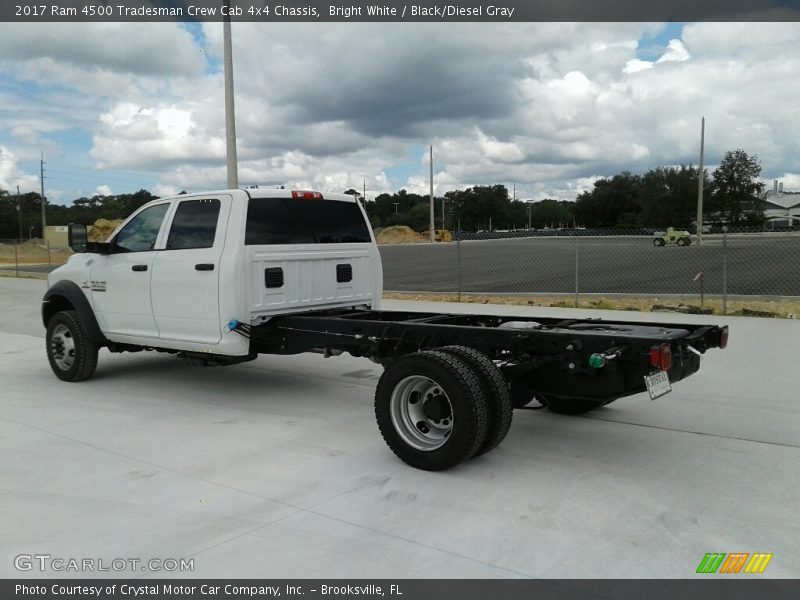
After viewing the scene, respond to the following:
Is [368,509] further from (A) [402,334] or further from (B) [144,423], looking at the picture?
(B) [144,423]

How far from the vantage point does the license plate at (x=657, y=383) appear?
4456 millimetres

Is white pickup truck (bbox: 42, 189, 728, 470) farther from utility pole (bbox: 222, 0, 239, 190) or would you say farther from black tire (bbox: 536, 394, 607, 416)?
utility pole (bbox: 222, 0, 239, 190)

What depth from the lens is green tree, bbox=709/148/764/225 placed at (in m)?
76.4

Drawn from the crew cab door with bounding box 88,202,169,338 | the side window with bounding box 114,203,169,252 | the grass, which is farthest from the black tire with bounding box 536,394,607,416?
the grass

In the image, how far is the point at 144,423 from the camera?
241 inches

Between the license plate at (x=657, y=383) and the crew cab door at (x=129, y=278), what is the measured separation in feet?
15.6

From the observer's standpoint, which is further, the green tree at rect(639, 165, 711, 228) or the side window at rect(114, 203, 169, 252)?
the green tree at rect(639, 165, 711, 228)

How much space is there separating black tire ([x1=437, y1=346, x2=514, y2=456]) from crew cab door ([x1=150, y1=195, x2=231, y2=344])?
8.73 feet

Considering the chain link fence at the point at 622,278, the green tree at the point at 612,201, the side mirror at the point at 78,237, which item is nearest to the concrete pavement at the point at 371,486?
the side mirror at the point at 78,237

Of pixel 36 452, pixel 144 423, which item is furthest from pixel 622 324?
pixel 36 452

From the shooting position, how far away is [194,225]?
666 cm
